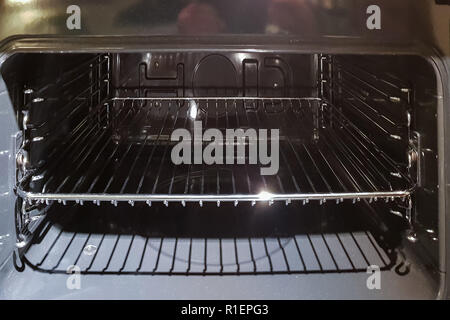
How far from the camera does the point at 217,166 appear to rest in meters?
1.21

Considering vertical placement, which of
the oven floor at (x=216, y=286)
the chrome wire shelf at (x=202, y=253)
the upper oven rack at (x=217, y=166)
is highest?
the upper oven rack at (x=217, y=166)

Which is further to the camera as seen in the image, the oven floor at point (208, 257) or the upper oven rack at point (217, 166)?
the upper oven rack at point (217, 166)

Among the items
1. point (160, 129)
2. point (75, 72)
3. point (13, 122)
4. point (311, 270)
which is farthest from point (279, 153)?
point (13, 122)

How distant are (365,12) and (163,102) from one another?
0.79 metres

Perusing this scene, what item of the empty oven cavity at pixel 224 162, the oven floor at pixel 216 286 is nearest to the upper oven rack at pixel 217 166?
the empty oven cavity at pixel 224 162

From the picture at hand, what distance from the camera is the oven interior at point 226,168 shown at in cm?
82

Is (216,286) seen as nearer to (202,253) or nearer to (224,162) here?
(202,253)

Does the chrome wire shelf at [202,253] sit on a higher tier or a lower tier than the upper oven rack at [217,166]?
lower

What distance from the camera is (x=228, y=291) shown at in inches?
32.4

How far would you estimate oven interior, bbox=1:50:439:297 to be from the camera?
0.82 metres

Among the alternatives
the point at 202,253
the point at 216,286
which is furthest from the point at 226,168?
the point at 216,286

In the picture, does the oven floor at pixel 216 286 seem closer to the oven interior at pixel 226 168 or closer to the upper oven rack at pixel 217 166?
the oven interior at pixel 226 168
